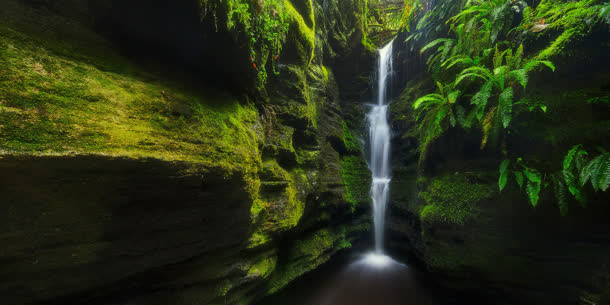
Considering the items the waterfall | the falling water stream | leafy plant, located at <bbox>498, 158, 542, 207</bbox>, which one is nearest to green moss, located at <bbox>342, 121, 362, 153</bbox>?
the waterfall

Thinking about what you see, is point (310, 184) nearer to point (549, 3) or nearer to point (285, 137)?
point (285, 137)

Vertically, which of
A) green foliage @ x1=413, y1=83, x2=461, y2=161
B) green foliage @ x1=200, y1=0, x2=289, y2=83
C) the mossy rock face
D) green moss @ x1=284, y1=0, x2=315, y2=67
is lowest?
the mossy rock face

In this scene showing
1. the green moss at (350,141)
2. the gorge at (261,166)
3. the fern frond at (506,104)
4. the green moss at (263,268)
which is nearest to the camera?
the gorge at (261,166)

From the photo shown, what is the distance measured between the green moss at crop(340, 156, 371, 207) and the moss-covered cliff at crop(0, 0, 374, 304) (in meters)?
2.50

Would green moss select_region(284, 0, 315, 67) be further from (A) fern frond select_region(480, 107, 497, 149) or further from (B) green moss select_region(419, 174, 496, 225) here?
(B) green moss select_region(419, 174, 496, 225)

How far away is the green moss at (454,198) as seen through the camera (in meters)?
3.73

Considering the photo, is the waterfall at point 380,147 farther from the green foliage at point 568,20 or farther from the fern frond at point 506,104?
the green foliage at point 568,20

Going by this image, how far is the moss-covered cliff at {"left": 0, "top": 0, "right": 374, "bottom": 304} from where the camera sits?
1.36 metres

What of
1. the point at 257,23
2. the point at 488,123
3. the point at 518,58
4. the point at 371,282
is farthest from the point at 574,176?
the point at 257,23

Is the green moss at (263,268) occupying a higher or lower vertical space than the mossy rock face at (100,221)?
lower

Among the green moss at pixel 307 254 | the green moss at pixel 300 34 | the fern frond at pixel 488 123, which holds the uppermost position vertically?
the green moss at pixel 300 34

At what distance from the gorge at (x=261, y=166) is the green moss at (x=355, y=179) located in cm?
16

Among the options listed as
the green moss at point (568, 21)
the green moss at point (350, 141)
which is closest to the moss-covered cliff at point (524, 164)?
the green moss at point (568, 21)

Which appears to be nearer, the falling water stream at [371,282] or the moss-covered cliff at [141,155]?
the moss-covered cliff at [141,155]
